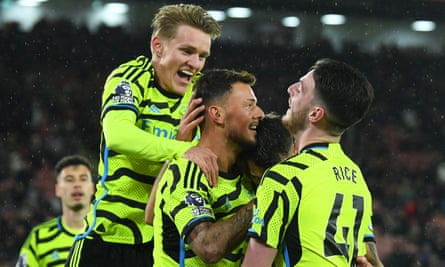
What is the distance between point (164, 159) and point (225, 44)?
8854mm

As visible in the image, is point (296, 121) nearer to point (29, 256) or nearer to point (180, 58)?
point (180, 58)

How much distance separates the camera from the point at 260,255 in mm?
2912

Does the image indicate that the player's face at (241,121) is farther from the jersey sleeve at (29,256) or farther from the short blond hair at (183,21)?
the jersey sleeve at (29,256)

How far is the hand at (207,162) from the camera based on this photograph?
3201mm

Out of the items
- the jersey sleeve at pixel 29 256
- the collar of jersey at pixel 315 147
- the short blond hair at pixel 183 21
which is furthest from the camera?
the jersey sleeve at pixel 29 256

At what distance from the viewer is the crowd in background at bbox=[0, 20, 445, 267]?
11734 millimetres

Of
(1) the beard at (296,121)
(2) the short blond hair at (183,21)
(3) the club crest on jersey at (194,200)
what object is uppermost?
(2) the short blond hair at (183,21)

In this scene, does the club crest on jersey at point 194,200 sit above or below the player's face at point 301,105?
below

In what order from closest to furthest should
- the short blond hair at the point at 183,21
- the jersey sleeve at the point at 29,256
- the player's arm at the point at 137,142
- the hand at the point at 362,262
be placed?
the hand at the point at 362,262
the player's arm at the point at 137,142
the short blond hair at the point at 183,21
the jersey sleeve at the point at 29,256

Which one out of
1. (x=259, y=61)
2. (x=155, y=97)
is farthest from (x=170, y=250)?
(x=259, y=61)

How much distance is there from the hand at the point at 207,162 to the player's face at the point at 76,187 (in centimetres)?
404

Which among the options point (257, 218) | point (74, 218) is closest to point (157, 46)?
point (257, 218)

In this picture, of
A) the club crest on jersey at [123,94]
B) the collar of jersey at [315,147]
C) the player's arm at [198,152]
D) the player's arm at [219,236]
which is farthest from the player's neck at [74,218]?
the collar of jersey at [315,147]

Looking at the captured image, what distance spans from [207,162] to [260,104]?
27.8ft
